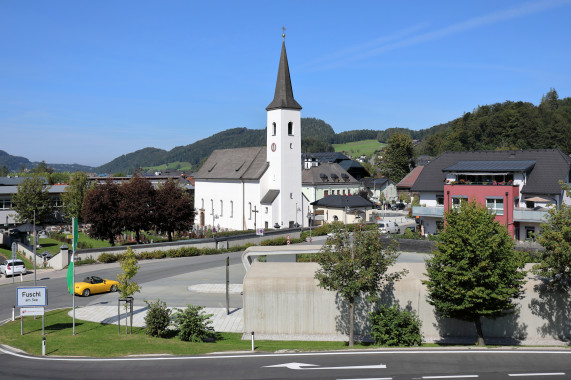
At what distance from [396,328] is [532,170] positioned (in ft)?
107

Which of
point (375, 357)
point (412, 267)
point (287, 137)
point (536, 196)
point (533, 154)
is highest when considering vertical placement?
point (287, 137)

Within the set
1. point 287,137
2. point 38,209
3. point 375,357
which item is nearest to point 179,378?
point 375,357

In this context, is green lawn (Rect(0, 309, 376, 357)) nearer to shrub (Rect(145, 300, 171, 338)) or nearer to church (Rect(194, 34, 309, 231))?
shrub (Rect(145, 300, 171, 338))

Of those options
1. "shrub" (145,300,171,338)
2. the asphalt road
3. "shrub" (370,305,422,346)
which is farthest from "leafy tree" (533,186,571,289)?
"shrub" (145,300,171,338)

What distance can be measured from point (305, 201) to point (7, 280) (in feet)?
123

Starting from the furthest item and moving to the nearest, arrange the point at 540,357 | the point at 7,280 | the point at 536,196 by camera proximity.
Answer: the point at 536,196 → the point at 7,280 → the point at 540,357

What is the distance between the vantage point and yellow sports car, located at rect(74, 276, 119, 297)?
3095 centimetres

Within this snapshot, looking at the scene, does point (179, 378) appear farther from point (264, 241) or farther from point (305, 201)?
point (305, 201)

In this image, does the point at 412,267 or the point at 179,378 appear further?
the point at 412,267

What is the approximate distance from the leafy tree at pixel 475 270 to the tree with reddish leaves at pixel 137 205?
3487 cm

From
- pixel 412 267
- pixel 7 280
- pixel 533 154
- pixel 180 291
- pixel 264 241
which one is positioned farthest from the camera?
pixel 264 241

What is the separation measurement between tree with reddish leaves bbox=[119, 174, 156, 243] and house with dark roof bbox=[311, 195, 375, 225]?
24.0 metres

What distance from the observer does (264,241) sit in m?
51.8

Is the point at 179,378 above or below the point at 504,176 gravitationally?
below
